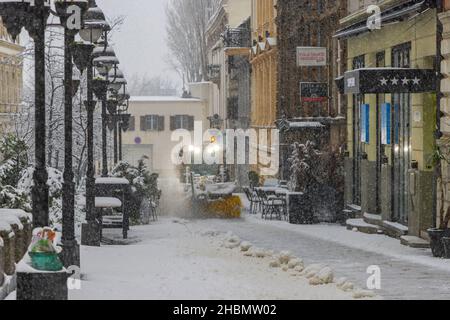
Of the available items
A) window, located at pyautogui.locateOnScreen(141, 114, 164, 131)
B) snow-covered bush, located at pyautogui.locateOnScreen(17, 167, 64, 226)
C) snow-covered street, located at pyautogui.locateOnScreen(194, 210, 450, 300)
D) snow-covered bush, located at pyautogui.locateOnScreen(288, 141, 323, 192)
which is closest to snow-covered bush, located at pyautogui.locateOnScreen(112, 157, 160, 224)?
snow-covered street, located at pyautogui.locateOnScreen(194, 210, 450, 300)

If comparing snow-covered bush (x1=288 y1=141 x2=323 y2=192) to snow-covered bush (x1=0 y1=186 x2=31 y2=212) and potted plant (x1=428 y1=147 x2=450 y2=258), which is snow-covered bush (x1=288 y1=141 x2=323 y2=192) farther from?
snow-covered bush (x1=0 y1=186 x2=31 y2=212)

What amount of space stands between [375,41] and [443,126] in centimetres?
669

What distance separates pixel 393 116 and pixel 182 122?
200 ft

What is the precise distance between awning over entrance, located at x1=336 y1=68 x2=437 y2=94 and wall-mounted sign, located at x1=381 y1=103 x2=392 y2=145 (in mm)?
2265

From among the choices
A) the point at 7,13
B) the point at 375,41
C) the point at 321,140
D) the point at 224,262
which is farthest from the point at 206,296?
the point at 321,140

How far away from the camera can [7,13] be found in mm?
13109

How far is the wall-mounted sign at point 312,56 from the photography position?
40.9 meters

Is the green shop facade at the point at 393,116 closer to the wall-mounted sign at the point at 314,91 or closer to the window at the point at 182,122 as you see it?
the wall-mounted sign at the point at 314,91

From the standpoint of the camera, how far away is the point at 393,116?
2662 cm

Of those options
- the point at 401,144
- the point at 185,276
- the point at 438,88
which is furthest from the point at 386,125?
the point at 185,276

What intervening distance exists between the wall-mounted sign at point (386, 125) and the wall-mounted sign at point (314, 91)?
1290cm

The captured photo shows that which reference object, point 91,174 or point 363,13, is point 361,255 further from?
point 363,13
